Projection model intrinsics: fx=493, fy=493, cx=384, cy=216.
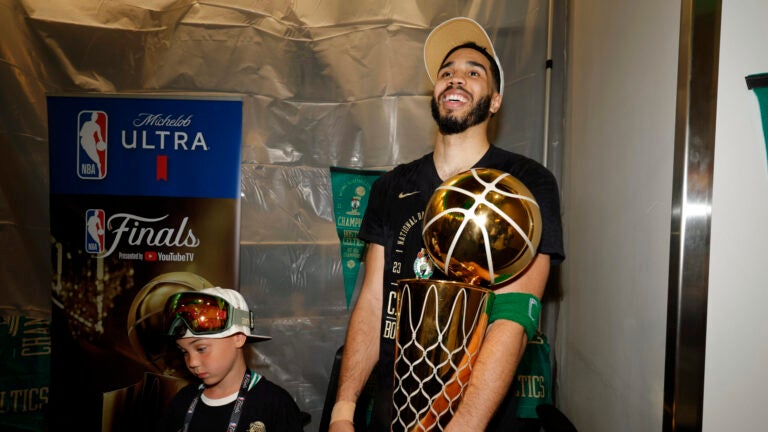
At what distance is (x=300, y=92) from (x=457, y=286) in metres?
1.88

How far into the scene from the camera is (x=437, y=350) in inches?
34.7

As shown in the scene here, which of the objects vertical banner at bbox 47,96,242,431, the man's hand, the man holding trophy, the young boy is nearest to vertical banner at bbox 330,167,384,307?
vertical banner at bbox 47,96,242,431

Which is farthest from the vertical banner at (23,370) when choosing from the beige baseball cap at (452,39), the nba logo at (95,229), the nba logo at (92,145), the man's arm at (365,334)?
the beige baseball cap at (452,39)

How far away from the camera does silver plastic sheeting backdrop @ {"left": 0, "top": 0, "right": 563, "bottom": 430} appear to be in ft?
7.98

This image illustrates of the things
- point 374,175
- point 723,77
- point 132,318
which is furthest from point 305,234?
point 723,77

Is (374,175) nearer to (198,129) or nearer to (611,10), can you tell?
(198,129)

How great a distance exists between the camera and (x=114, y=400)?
2.26 m

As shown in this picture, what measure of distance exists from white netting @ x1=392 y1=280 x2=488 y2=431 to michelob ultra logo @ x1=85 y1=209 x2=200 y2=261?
180cm

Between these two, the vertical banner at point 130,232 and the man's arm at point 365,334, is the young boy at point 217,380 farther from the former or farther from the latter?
the vertical banner at point 130,232

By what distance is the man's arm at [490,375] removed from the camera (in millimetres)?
917

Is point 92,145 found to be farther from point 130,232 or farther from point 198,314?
point 198,314

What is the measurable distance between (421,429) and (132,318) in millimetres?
1941

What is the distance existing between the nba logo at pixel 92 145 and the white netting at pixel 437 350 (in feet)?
6.74

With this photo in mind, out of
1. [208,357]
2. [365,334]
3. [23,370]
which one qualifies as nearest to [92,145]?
[23,370]
